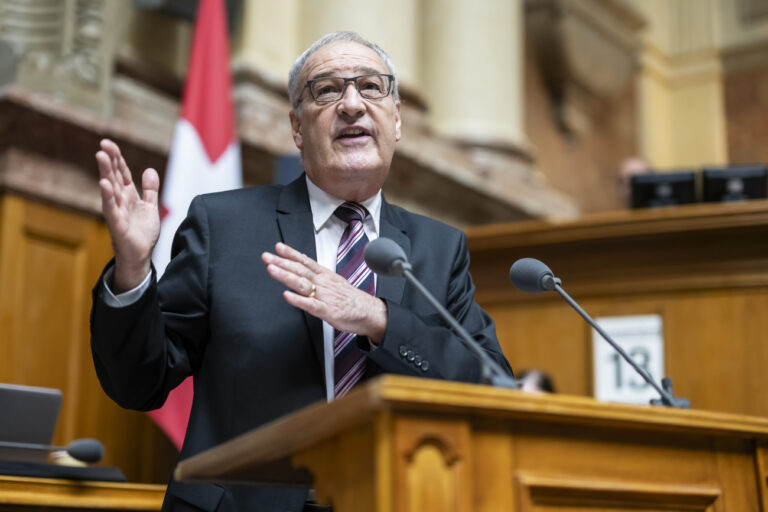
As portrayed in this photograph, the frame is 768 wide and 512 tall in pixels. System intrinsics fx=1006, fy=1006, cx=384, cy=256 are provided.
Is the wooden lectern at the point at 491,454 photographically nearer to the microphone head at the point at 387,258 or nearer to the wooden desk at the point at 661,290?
the microphone head at the point at 387,258

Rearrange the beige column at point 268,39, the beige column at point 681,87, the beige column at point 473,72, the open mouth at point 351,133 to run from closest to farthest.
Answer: the open mouth at point 351,133 → the beige column at point 268,39 → the beige column at point 473,72 → the beige column at point 681,87

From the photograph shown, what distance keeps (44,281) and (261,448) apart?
3032 mm

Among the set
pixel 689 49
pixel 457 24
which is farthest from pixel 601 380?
pixel 689 49

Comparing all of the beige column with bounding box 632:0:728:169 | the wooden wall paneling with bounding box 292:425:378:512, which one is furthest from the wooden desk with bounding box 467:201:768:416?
the beige column with bounding box 632:0:728:169

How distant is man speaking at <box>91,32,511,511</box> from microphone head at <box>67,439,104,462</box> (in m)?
0.73

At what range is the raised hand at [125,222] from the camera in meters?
1.76

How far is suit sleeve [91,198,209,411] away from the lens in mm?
1767

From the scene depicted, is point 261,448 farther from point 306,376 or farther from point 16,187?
point 16,187

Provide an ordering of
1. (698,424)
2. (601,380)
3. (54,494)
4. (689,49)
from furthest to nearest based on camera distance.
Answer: (689,49), (601,380), (54,494), (698,424)

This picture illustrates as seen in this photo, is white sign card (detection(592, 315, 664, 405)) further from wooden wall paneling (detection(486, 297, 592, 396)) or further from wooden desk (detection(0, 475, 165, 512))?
wooden desk (detection(0, 475, 165, 512))

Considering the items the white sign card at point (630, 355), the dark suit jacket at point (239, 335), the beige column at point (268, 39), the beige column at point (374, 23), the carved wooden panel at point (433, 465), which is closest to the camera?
the carved wooden panel at point (433, 465)

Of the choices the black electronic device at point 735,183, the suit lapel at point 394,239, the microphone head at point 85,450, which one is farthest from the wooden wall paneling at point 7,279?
the black electronic device at point 735,183

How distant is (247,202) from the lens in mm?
2105

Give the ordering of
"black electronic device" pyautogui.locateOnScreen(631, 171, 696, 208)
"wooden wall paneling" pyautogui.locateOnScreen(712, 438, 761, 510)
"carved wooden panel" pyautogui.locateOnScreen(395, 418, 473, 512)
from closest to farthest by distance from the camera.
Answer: "carved wooden panel" pyautogui.locateOnScreen(395, 418, 473, 512) < "wooden wall paneling" pyautogui.locateOnScreen(712, 438, 761, 510) < "black electronic device" pyautogui.locateOnScreen(631, 171, 696, 208)
